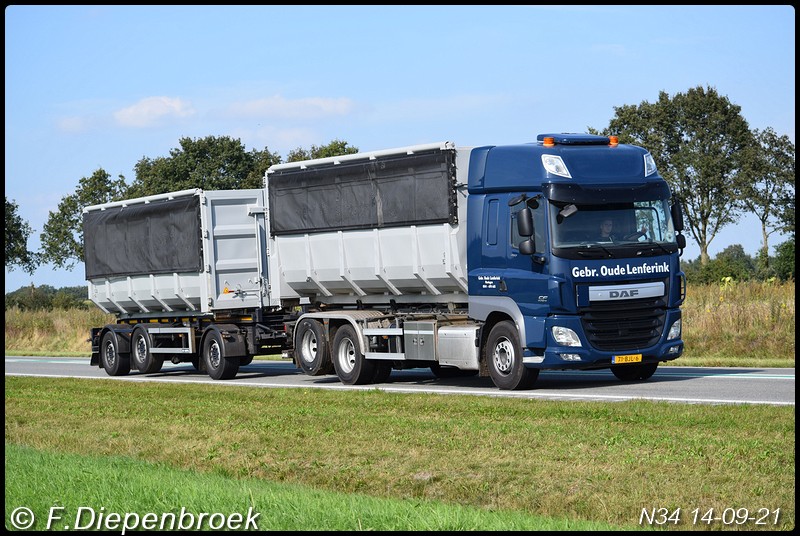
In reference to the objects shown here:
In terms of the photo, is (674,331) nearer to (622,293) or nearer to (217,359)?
(622,293)

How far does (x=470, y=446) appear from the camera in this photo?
1270 centimetres

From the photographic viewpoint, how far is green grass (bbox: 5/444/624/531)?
29.2ft

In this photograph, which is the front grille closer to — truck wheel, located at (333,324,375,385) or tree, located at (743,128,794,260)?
truck wheel, located at (333,324,375,385)

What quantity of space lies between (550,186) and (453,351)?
3244 millimetres

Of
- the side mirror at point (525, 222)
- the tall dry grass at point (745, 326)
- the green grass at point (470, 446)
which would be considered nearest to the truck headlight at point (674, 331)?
the side mirror at point (525, 222)

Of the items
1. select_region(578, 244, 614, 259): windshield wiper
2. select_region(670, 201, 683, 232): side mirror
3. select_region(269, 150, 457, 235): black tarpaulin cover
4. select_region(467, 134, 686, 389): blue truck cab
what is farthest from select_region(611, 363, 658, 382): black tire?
Result: select_region(269, 150, 457, 235): black tarpaulin cover

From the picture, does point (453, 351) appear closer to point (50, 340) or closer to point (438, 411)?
point (438, 411)

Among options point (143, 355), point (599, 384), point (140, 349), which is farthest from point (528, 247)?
point (140, 349)

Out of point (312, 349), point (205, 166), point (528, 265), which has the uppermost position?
point (205, 166)

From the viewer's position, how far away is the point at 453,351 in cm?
1986

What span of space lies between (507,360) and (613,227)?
8.43 ft

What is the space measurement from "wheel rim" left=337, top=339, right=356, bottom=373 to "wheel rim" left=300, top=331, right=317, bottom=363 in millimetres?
686

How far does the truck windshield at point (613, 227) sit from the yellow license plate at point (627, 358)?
1.51 m

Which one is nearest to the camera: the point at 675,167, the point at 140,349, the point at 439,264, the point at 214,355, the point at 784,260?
the point at 439,264
